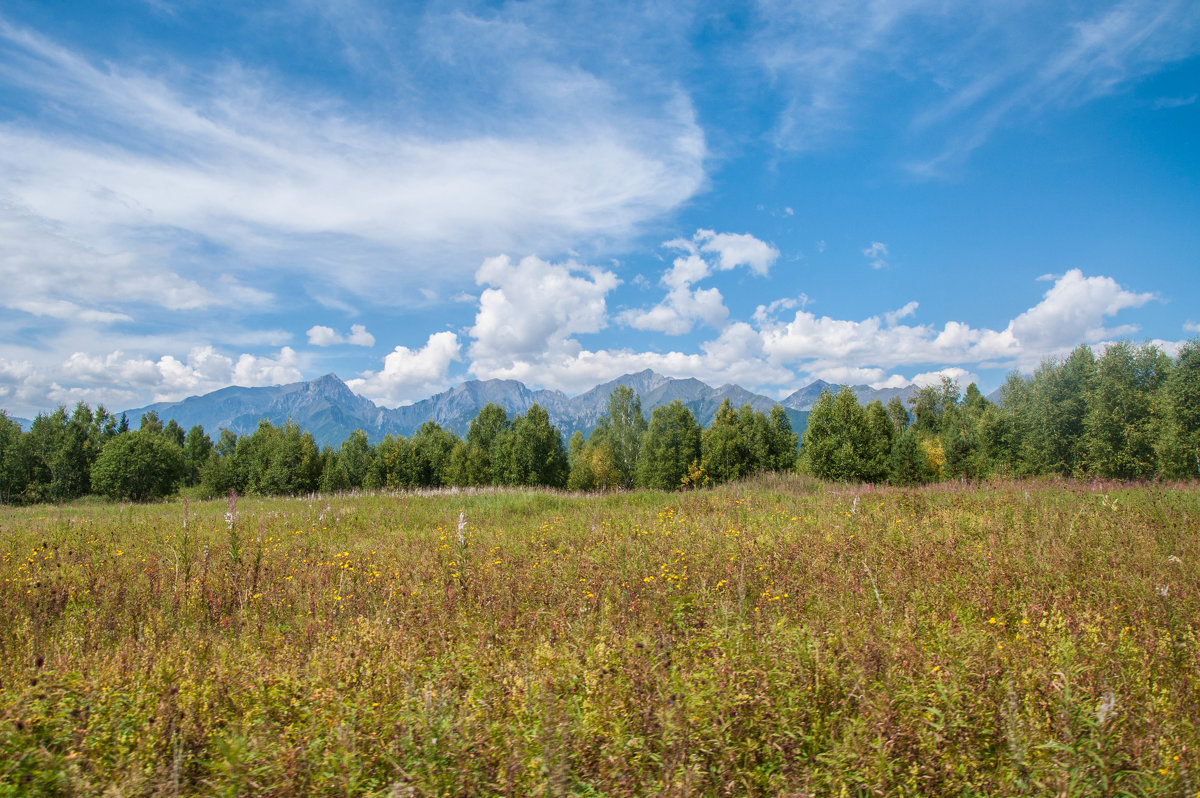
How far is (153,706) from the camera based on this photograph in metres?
3.42

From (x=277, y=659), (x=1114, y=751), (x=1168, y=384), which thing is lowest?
(x=1114, y=751)

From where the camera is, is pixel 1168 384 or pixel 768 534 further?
pixel 1168 384

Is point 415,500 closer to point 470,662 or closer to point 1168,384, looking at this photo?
point 470,662

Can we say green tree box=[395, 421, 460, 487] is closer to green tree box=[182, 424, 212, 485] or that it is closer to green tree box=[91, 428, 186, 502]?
green tree box=[91, 428, 186, 502]

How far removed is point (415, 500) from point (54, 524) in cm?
859

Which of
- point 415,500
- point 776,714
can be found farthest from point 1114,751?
point 415,500

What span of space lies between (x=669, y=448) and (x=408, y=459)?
3478 cm

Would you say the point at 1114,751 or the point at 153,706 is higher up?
the point at 153,706

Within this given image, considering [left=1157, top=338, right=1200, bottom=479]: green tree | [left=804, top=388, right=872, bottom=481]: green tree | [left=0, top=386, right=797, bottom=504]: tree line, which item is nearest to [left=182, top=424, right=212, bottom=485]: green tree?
[left=0, top=386, right=797, bottom=504]: tree line

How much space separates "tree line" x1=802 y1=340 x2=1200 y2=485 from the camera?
28.8m

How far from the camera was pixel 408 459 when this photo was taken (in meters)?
65.0

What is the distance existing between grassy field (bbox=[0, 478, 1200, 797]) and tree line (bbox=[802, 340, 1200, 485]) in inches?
956

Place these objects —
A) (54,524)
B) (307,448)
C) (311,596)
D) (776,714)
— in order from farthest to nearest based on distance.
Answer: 1. (307,448)
2. (54,524)
3. (311,596)
4. (776,714)

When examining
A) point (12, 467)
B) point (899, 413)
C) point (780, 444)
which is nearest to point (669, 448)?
point (780, 444)
